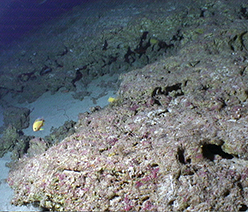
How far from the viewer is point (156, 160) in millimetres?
2057

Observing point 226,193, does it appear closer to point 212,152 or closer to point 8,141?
point 212,152

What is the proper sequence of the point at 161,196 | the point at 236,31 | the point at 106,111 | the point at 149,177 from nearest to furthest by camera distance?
the point at 161,196 → the point at 149,177 → the point at 106,111 → the point at 236,31

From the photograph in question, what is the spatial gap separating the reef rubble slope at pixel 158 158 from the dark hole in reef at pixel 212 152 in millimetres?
12

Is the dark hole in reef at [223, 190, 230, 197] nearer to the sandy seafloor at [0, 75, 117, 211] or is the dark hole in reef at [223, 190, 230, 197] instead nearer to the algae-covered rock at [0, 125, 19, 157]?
the sandy seafloor at [0, 75, 117, 211]

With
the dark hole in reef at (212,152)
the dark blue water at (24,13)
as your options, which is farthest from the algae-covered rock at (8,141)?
the dark blue water at (24,13)

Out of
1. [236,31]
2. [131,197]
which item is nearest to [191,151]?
[131,197]

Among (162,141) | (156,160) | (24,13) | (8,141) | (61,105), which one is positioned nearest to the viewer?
(156,160)

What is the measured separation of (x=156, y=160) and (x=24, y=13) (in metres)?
33.7

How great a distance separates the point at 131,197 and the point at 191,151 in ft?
2.94

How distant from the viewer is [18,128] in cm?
672

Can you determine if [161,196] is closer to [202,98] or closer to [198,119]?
[198,119]

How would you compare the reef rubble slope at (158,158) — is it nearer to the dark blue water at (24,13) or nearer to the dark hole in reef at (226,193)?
the dark hole in reef at (226,193)

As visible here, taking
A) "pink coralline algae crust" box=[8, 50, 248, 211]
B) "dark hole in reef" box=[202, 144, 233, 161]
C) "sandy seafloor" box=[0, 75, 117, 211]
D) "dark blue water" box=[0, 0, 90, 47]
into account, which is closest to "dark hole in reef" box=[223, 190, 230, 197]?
"pink coralline algae crust" box=[8, 50, 248, 211]

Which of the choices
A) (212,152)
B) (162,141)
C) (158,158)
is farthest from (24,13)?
(212,152)
